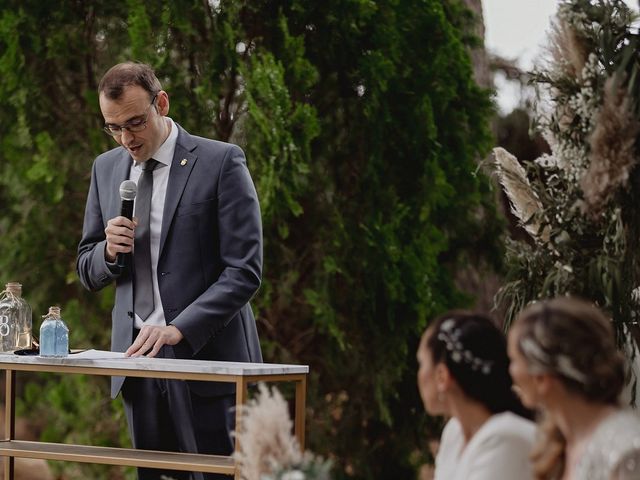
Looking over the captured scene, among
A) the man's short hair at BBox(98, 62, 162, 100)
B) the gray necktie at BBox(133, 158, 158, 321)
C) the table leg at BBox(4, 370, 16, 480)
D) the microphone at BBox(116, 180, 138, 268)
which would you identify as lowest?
the table leg at BBox(4, 370, 16, 480)

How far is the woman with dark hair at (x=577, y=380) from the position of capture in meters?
2.21

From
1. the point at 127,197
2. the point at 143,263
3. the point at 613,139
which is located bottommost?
the point at 143,263

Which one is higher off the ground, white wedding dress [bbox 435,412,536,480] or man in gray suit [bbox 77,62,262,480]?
man in gray suit [bbox 77,62,262,480]

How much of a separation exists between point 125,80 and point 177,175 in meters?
0.37


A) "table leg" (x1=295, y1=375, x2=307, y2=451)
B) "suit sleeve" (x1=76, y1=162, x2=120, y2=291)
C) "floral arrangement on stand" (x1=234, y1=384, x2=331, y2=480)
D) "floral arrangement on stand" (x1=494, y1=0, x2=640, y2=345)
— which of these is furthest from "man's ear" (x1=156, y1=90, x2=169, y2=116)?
"floral arrangement on stand" (x1=234, y1=384, x2=331, y2=480)

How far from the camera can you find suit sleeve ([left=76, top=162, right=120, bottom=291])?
3.93m

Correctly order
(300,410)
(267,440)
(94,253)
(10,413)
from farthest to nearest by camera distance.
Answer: (10,413), (94,253), (300,410), (267,440)

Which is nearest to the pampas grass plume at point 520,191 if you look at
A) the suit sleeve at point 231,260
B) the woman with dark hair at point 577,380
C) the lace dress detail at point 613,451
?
the suit sleeve at point 231,260

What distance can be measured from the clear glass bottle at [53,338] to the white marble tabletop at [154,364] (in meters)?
0.03

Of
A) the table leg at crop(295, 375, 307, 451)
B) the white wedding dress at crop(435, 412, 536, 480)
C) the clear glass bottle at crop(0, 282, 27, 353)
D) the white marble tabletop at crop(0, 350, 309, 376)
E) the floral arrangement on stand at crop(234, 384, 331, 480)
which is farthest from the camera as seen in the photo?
the clear glass bottle at crop(0, 282, 27, 353)

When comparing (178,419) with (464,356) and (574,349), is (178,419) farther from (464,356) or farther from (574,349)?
(574,349)

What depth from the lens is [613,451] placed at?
2.17 metres

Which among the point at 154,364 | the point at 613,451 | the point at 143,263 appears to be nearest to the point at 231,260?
the point at 143,263

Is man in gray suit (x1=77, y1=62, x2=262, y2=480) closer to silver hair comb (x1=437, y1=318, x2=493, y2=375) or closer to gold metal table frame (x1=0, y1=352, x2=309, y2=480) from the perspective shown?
gold metal table frame (x1=0, y1=352, x2=309, y2=480)
